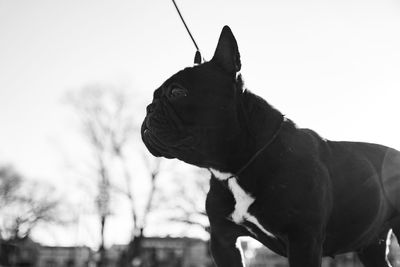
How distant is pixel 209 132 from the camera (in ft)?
9.59

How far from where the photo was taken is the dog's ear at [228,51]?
3.03 m

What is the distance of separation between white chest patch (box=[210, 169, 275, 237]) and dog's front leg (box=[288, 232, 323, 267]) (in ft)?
0.71

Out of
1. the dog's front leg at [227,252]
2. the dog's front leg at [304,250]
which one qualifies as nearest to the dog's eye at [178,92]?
the dog's front leg at [227,252]

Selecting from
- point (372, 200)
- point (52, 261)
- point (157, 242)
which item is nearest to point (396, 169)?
point (372, 200)

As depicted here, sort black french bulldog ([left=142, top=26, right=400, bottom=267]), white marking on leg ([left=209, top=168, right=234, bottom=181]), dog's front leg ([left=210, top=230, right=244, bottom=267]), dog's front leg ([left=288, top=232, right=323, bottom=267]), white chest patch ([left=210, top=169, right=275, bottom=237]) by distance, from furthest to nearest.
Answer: dog's front leg ([left=210, top=230, right=244, bottom=267])
white marking on leg ([left=209, top=168, right=234, bottom=181])
white chest patch ([left=210, top=169, right=275, bottom=237])
black french bulldog ([left=142, top=26, right=400, bottom=267])
dog's front leg ([left=288, top=232, right=323, bottom=267])

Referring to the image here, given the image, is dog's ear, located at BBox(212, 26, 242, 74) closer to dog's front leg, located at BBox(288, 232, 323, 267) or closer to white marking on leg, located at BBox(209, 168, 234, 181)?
white marking on leg, located at BBox(209, 168, 234, 181)

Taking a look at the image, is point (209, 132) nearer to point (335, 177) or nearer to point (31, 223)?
point (335, 177)

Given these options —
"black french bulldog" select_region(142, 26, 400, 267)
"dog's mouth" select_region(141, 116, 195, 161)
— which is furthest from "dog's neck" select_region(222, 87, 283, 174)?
"dog's mouth" select_region(141, 116, 195, 161)

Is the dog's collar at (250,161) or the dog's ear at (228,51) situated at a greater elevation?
the dog's ear at (228,51)

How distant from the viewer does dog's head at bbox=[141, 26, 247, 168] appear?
293cm

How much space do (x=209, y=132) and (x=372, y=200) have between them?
4.12ft

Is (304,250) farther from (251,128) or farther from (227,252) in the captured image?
(251,128)

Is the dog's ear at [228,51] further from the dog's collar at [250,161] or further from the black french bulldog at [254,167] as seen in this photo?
the dog's collar at [250,161]

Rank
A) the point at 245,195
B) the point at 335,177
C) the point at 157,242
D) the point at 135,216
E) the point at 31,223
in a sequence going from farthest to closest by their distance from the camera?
the point at 157,242
the point at 31,223
the point at 135,216
the point at 335,177
the point at 245,195
